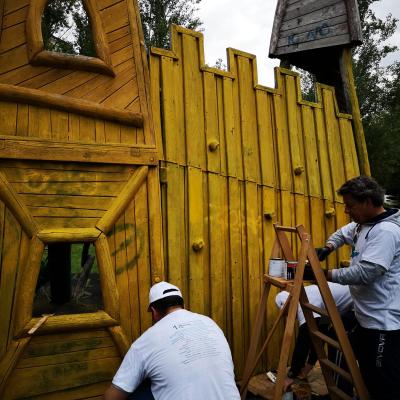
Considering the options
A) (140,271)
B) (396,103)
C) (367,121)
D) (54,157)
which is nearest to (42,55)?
(54,157)

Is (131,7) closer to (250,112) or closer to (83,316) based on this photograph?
(250,112)

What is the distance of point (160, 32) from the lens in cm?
1580

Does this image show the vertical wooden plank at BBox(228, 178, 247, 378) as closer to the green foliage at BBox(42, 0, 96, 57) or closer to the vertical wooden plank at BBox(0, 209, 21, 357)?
the vertical wooden plank at BBox(0, 209, 21, 357)

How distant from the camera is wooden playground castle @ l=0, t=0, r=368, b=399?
321 cm

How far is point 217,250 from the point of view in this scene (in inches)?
166

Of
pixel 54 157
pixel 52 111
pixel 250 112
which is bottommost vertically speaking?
pixel 54 157

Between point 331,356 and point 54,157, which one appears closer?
point 54,157

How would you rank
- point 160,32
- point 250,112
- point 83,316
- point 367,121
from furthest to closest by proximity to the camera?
point 367,121, point 160,32, point 250,112, point 83,316

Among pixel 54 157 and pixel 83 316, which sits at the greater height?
pixel 54 157

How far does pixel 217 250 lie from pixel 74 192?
1692 millimetres

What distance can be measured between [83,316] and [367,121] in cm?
2088

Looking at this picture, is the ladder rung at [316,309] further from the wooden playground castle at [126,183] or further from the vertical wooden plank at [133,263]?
the vertical wooden plank at [133,263]

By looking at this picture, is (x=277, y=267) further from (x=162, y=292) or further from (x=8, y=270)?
(x=8, y=270)

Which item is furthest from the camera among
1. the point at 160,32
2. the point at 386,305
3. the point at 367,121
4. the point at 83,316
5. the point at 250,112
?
the point at 367,121
